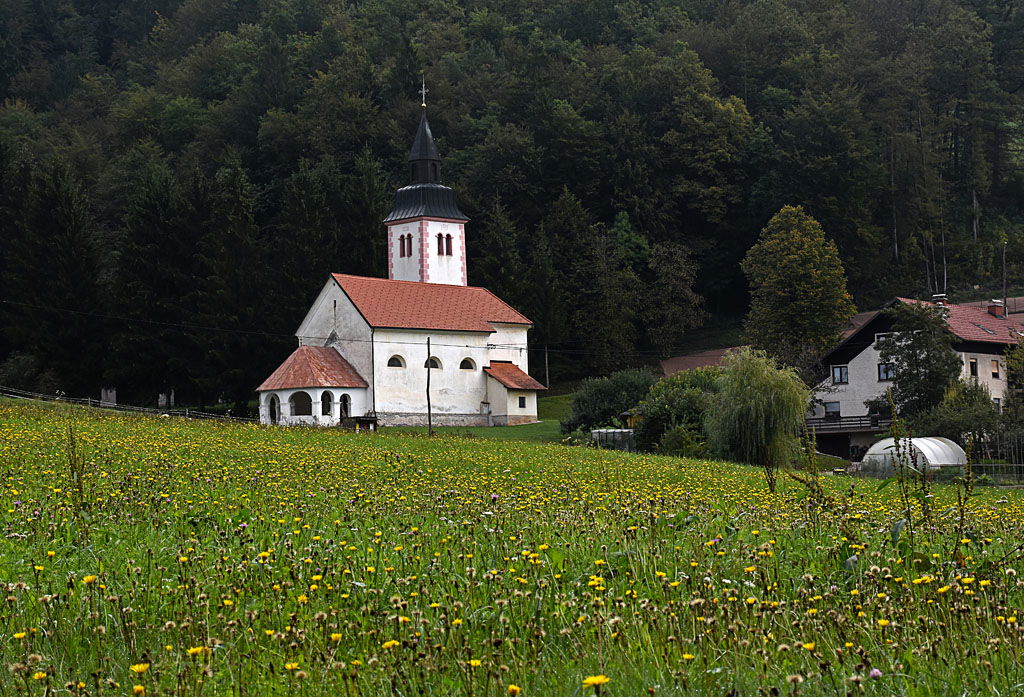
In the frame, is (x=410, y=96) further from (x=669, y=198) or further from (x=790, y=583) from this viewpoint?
(x=790, y=583)

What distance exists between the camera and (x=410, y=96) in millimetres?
94125

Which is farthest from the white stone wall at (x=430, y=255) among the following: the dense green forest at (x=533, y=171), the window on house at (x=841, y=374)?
the window on house at (x=841, y=374)

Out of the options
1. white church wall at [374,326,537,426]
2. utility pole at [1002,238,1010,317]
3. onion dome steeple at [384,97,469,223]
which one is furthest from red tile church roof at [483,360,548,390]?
utility pole at [1002,238,1010,317]

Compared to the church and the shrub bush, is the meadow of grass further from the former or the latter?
the church

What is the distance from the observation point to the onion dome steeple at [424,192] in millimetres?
66875

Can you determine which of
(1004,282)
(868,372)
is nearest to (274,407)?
(868,372)

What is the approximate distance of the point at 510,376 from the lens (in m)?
60.8

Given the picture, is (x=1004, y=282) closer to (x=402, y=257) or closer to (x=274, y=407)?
(x=402, y=257)

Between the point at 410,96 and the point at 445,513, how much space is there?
86.0 m

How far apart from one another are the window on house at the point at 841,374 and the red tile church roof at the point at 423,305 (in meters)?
16.0

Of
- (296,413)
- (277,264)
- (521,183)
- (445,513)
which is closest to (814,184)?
(521,183)

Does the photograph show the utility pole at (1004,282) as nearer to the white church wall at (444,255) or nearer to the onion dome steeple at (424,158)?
the white church wall at (444,255)

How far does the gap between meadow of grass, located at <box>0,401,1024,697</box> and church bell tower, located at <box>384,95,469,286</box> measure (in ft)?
178

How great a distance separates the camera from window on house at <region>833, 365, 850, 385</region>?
60.8 m
